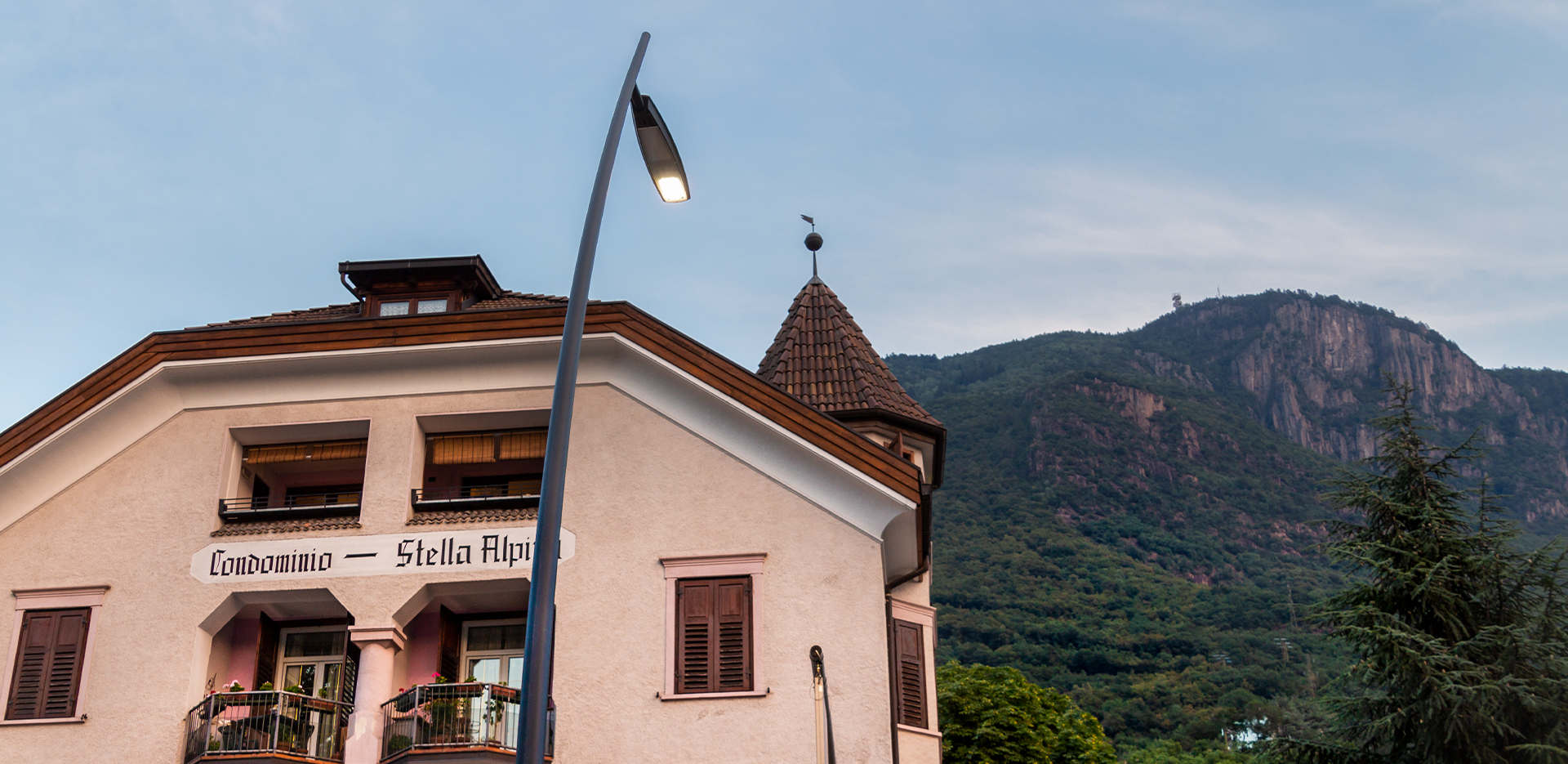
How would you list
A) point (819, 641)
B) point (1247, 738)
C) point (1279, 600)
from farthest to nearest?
point (1279, 600), point (1247, 738), point (819, 641)

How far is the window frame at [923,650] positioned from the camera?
21.8 m

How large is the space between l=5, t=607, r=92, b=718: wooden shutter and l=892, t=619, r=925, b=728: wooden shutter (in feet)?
40.9

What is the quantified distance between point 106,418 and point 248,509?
2.77 metres

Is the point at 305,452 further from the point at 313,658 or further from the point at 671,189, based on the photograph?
the point at 671,189

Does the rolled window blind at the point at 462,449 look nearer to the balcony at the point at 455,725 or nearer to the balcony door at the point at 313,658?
the balcony door at the point at 313,658

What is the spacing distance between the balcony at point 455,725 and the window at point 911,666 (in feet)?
19.7

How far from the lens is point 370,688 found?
63.3 ft

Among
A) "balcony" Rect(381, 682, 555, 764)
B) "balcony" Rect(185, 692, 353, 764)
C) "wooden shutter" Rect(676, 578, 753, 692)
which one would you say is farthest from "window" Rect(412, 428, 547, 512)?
"balcony" Rect(185, 692, 353, 764)

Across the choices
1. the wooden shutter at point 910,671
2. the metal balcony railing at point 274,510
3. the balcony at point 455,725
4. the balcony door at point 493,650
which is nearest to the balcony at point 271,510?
the metal balcony railing at point 274,510

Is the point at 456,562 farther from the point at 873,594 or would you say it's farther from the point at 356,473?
the point at 873,594

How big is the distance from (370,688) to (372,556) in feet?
6.50

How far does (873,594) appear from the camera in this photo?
19.2 metres

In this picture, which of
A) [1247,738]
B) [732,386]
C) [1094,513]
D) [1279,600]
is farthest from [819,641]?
[1094,513]

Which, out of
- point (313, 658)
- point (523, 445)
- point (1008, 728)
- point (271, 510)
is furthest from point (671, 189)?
point (1008, 728)
